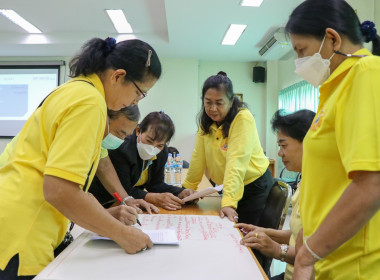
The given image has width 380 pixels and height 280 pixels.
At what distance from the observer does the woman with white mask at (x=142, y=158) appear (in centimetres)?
160

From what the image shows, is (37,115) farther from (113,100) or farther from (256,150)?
(256,150)

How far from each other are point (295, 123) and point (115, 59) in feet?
2.78

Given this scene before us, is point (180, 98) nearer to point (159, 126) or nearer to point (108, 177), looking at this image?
point (159, 126)

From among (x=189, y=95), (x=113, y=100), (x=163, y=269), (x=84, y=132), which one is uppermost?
(x=189, y=95)

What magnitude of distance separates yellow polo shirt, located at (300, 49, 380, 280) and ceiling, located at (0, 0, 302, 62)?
108 inches

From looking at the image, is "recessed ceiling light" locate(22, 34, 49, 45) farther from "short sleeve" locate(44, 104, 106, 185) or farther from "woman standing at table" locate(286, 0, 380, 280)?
"woman standing at table" locate(286, 0, 380, 280)

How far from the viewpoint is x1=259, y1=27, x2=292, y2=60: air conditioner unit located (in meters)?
4.20

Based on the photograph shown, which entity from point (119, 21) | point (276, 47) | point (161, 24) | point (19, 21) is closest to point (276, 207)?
point (276, 47)

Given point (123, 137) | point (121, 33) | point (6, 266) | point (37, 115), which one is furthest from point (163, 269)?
point (121, 33)

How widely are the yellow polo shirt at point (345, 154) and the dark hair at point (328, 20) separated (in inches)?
2.7

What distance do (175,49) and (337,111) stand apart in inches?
194

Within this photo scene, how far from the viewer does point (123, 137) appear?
1574 mm

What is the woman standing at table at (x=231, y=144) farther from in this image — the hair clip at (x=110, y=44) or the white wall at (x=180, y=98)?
the white wall at (x=180, y=98)

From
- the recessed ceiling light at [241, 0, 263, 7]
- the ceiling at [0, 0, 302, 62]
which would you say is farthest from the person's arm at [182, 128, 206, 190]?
the recessed ceiling light at [241, 0, 263, 7]
